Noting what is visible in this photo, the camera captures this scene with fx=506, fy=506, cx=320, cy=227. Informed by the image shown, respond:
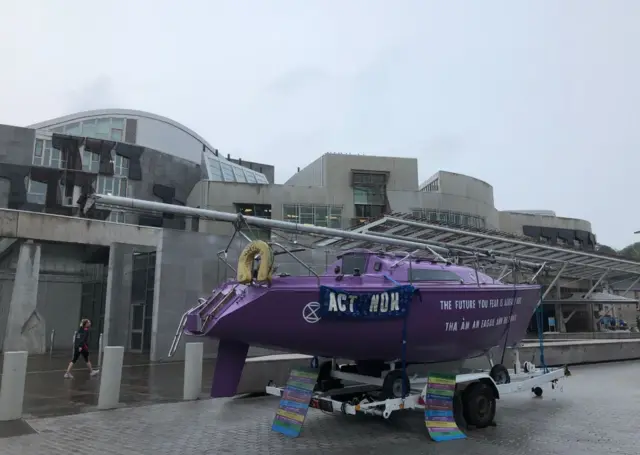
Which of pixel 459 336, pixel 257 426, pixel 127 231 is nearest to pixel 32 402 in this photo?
pixel 257 426

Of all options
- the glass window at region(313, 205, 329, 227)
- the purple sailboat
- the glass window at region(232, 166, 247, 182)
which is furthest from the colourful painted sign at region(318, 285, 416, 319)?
the glass window at region(232, 166, 247, 182)

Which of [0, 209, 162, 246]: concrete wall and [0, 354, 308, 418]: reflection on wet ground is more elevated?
[0, 209, 162, 246]: concrete wall

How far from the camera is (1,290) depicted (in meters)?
27.0

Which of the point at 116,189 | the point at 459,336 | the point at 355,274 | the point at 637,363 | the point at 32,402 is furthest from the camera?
the point at 116,189

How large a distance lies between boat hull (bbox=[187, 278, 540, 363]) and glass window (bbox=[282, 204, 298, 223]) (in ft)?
87.0

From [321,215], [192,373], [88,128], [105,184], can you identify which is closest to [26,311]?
[105,184]

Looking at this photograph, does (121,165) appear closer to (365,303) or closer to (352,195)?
(352,195)

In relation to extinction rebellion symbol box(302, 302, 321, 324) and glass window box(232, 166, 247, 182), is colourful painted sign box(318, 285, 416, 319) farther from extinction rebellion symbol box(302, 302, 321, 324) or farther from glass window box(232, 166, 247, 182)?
glass window box(232, 166, 247, 182)

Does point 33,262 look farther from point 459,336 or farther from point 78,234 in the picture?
point 459,336

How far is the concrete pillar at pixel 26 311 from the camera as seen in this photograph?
872 inches

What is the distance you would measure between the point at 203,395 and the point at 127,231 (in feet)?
60.3

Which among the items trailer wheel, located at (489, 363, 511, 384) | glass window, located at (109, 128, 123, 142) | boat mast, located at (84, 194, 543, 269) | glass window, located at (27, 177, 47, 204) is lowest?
trailer wheel, located at (489, 363, 511, 384)

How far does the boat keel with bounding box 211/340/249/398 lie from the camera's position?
25.6 feet

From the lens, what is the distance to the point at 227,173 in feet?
134
